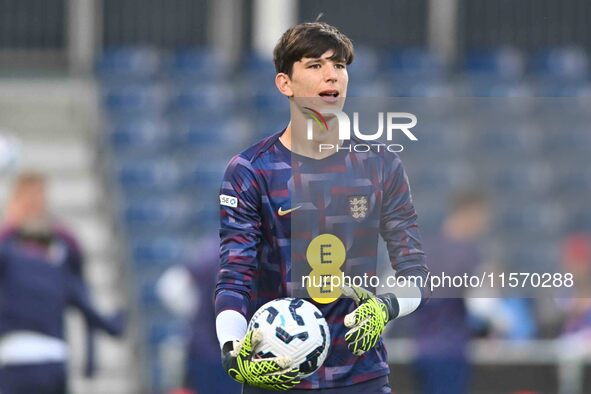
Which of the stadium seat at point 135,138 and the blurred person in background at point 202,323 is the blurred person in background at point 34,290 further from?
the stadium seat at point 135,138

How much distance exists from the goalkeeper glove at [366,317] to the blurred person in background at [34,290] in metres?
4.06

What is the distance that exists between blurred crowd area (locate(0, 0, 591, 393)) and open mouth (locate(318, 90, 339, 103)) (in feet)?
17.8

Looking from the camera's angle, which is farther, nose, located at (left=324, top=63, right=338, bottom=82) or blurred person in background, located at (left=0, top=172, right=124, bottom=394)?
blurred person in background, located at (left=0, top=172, right=124, bottom=394)

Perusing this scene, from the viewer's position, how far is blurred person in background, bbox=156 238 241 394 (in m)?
8.33

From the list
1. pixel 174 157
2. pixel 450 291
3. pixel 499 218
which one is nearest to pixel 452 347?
pixel 499 218

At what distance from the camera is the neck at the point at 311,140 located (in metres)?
4.36

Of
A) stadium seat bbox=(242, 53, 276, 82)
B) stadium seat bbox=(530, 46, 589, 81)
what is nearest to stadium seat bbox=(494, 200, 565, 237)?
stadium seat bbox=(530, 46, 589, 81)

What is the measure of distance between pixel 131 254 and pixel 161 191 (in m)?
0.84

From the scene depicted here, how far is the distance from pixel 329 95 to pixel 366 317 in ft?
2.08

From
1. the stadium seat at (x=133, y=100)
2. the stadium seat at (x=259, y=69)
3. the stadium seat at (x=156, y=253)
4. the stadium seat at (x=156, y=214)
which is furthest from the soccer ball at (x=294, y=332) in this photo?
the stadium seat at (x=259, y=69)

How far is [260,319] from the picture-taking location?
162 inches

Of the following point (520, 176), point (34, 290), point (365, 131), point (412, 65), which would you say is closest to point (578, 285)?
point (520, 176)

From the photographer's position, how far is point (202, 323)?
28.1 feet

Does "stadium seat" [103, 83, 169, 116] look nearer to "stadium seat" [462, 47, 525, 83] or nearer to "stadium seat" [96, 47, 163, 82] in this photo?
"stadium seat" [96, 47, 163, 82]
